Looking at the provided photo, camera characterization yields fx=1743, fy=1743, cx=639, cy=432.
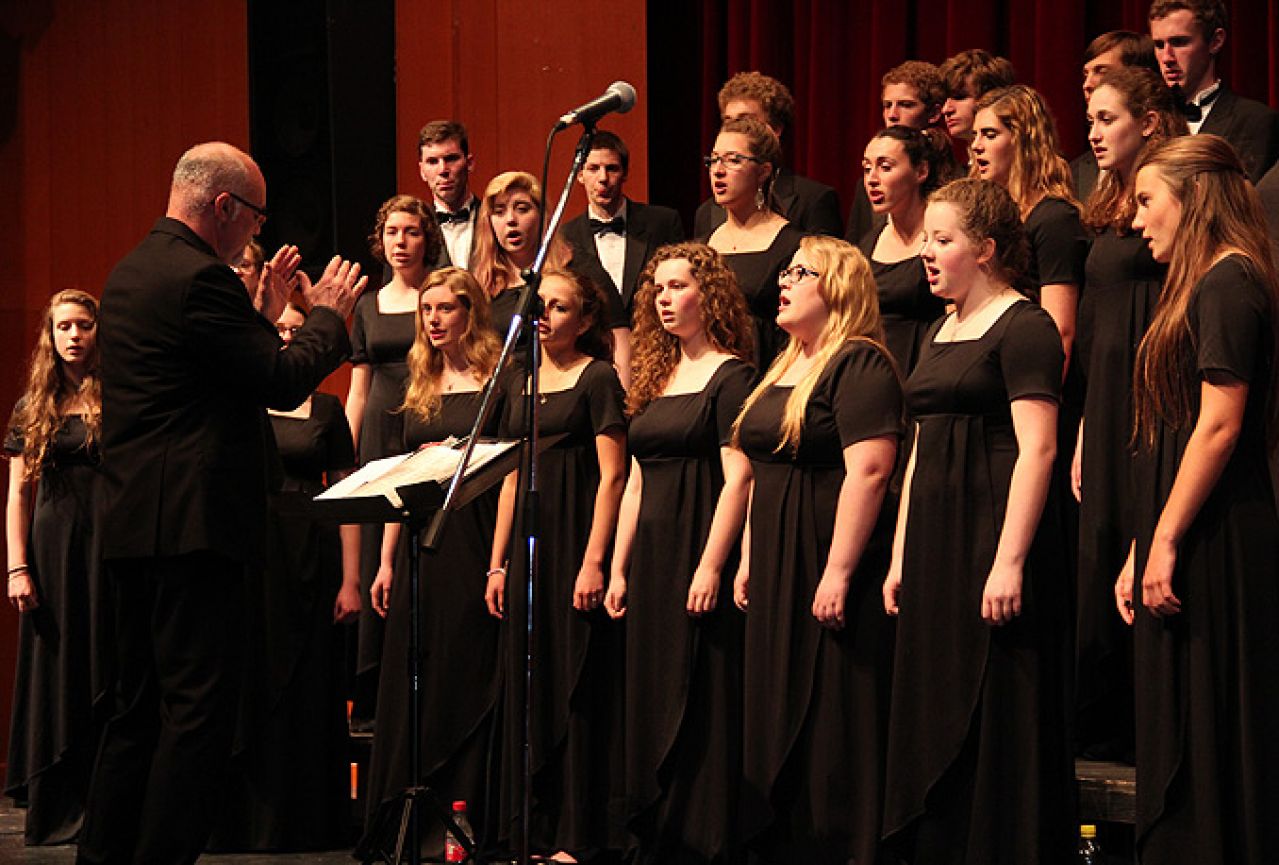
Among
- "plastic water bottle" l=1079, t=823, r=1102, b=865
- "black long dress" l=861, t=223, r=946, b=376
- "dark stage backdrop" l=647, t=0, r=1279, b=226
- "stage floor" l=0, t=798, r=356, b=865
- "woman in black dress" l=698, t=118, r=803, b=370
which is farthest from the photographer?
"dark stage backdrop" l=647, t=0, r=1279, b=226

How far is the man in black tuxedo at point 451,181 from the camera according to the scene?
17.5 ft

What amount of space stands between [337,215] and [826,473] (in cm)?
324

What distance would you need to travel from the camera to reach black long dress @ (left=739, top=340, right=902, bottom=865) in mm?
3848

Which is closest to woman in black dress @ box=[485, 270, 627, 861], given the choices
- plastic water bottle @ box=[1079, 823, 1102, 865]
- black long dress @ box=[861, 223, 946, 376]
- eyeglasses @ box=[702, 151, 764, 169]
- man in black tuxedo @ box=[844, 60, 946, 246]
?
eyeglasses @ box=[702, 151, 764, 169]

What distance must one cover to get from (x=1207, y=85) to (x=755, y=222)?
3.99 feet

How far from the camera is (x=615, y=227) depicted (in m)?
5.26

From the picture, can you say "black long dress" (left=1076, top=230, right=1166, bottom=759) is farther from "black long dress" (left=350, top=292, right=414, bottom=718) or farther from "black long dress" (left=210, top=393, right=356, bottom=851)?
"black long dress" (left=210, top=393, right=356, bottom=851)

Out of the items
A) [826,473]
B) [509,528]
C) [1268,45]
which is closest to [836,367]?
[826,473]

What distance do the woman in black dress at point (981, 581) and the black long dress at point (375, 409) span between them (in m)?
1.82

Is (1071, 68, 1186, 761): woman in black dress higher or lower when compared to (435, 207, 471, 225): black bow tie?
lower

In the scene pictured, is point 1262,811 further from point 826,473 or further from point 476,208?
point 476,208

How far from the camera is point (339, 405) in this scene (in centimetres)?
518

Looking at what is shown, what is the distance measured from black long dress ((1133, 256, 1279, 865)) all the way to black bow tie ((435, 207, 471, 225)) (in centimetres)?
265

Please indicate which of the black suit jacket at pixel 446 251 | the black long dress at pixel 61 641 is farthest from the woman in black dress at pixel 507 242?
the black long dress at pixel 61 641
